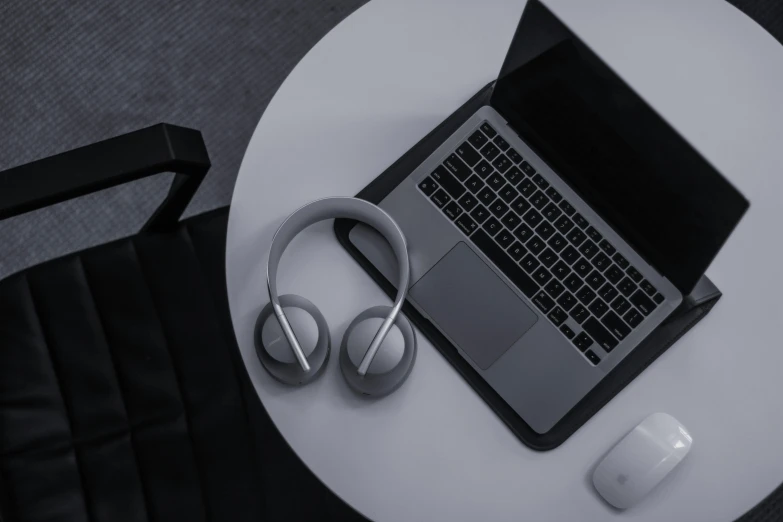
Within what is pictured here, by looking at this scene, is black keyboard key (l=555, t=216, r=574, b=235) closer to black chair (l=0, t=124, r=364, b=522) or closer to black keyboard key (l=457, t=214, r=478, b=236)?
black keyboard key (l=457, t=214, r=478, b=236)

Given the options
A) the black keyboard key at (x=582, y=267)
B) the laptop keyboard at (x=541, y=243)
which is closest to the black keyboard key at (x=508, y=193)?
the laptop keyboard at (x=541, y=243)

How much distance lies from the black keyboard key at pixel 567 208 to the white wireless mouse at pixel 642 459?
0.80 ft

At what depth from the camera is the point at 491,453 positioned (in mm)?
884

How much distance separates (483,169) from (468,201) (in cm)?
4

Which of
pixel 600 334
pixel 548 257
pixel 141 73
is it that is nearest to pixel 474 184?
pixel 548 257

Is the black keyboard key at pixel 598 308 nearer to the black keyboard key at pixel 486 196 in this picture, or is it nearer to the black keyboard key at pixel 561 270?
the black keyboard key at pixel 561 270

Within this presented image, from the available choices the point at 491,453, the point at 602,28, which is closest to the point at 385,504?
the point at 491,453

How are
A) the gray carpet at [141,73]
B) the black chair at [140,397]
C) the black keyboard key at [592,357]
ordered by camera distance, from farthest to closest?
Answer: the gray carpet at [141,73] → the black chair at [140,397] → the black keyboard key at [592,357]

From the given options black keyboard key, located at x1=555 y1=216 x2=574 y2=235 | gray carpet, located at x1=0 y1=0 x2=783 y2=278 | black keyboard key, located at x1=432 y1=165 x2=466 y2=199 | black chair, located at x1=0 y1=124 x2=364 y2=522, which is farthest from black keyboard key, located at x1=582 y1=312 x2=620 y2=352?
gray carpet, located at x1=0 y1=0 x2=783 y2=278

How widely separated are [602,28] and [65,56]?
113cm

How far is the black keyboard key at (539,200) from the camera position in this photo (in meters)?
0.90

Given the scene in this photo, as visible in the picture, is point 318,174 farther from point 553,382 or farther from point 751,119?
point 751,119

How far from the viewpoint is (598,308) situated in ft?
2.86

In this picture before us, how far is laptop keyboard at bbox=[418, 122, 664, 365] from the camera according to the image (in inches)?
34.2
